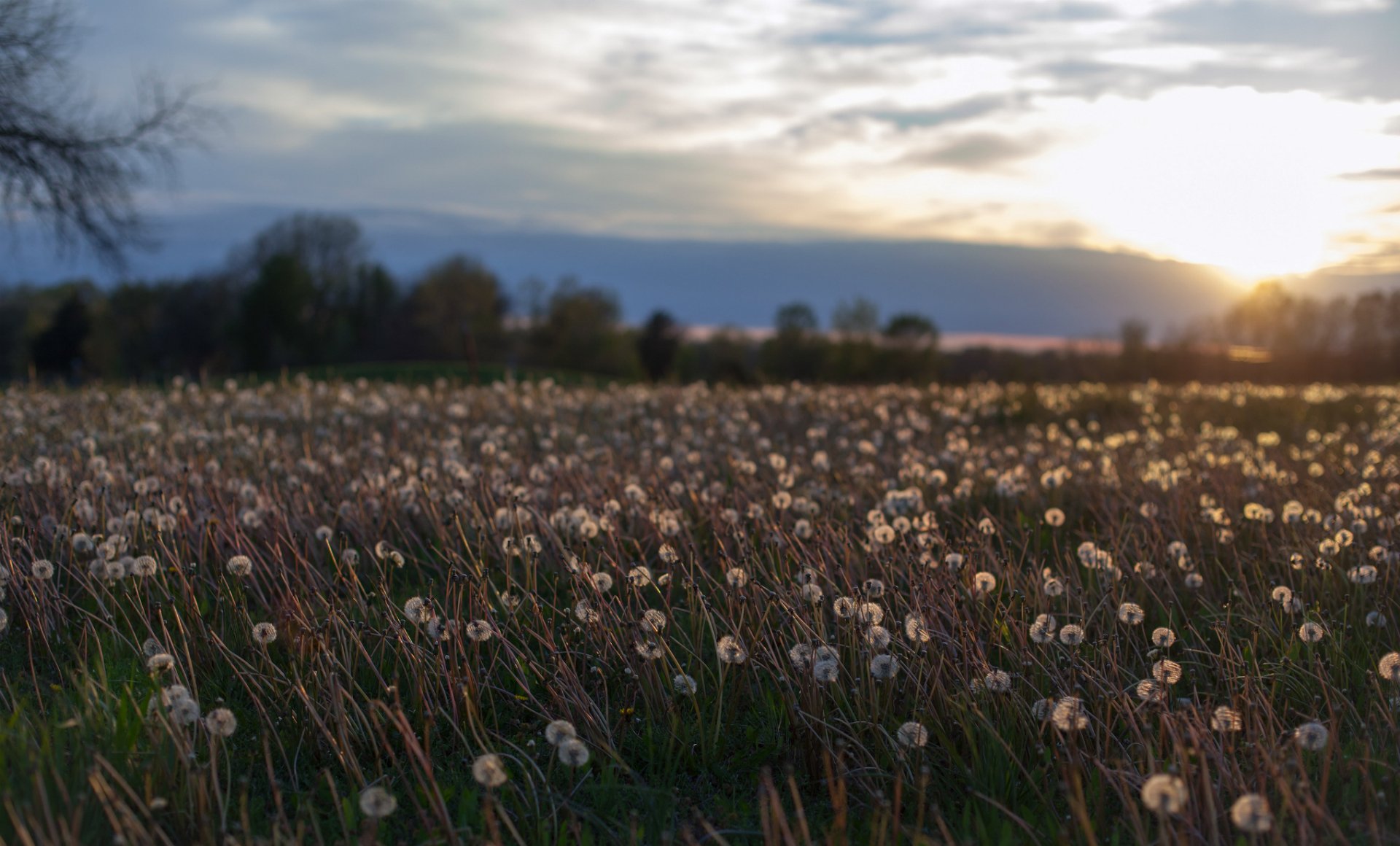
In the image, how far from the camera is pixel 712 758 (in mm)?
3049

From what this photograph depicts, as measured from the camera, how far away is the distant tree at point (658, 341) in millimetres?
76500

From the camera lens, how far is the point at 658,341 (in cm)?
7719

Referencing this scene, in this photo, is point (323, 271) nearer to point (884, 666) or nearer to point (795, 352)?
point (795, 352)

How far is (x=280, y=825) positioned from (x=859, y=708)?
5.63 feet

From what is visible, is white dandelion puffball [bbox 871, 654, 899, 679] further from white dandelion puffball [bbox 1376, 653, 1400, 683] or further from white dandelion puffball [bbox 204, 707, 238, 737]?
white dandelion puffball [bbox 204, 707, 238, 737]

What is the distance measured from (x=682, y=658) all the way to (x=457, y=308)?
244 feet

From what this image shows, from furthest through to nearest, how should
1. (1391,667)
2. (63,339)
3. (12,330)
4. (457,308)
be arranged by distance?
(12,330) → (63,339) → (457,308) → (1391,667)

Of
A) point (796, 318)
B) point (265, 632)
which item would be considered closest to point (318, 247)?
point (796, 318)

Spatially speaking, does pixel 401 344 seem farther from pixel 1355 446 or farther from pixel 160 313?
pixel 1355 446

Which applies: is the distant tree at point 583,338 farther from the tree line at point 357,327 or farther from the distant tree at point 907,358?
the distant tree at point 907,358

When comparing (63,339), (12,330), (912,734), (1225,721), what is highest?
(1225,721)

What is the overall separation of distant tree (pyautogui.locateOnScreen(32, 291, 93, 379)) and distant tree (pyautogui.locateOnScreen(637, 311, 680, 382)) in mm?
46708

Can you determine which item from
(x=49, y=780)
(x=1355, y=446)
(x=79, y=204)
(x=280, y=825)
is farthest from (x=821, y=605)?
(x=79, y=204)

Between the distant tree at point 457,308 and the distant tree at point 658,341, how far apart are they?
11418mm
